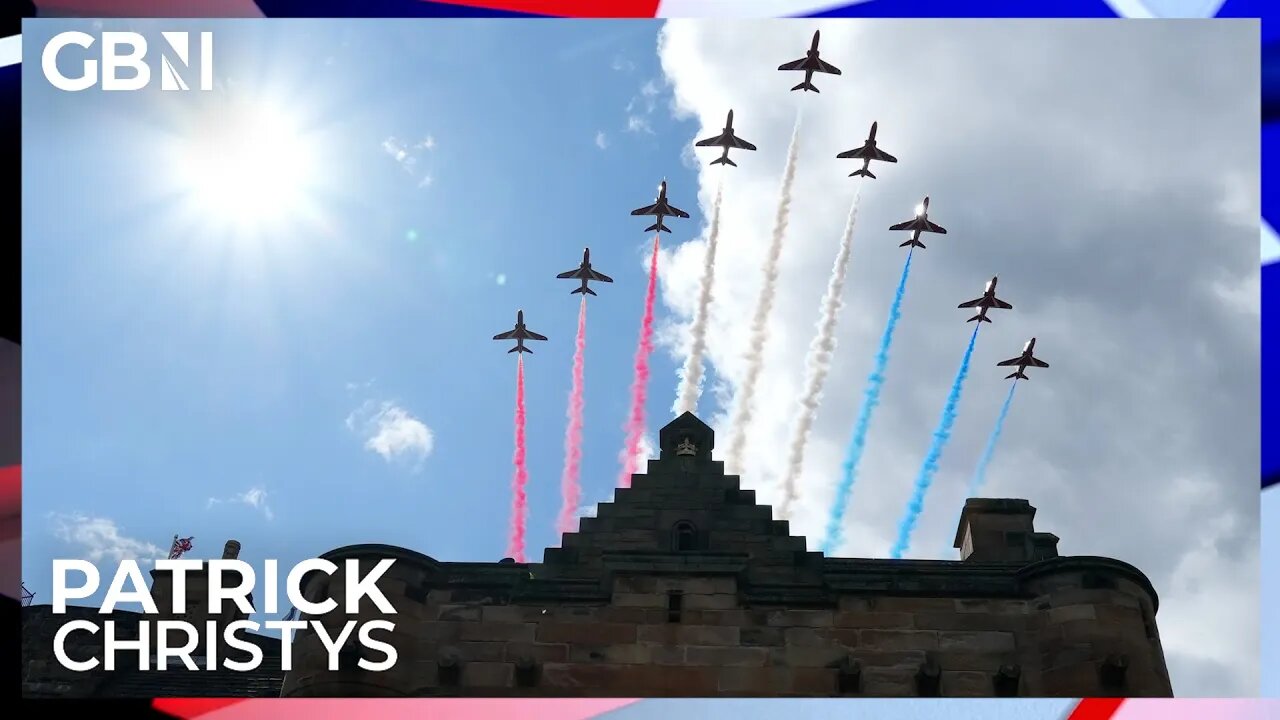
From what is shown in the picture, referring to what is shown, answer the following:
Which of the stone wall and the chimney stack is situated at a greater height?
the chimney stack

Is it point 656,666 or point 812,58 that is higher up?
point 812,58

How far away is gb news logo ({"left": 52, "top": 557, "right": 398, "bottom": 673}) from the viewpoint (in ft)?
115

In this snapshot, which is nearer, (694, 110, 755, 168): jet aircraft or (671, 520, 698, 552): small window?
(671, 520, 698, 552): small window

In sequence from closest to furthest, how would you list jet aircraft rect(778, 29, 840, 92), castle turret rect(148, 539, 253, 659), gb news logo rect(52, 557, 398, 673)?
gb news logo rect(52, 557, 398, 673) → castle turret rect(148, 539, 253, 659) → jet aircraft rect(778, 29, 840, 92)

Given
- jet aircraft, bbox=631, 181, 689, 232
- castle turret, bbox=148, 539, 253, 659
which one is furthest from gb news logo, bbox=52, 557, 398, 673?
jet aircraft, bbox=631, 181, 689, 232

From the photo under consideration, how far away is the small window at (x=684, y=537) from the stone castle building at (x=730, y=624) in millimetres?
39

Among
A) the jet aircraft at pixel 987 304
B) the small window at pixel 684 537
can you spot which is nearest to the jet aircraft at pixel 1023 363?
the jet aircraft at pixel 987 304

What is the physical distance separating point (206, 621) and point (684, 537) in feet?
38.2

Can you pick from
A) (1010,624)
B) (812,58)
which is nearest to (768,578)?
(1010,624)

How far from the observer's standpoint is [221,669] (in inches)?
1559

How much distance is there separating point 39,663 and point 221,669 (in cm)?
491

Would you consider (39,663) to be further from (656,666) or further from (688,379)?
(688,379)

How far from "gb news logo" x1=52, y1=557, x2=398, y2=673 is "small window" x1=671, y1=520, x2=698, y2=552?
6.13 metres

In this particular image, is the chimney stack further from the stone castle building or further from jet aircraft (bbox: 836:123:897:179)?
jet aircraft (bbox: 836:123:897:179)
